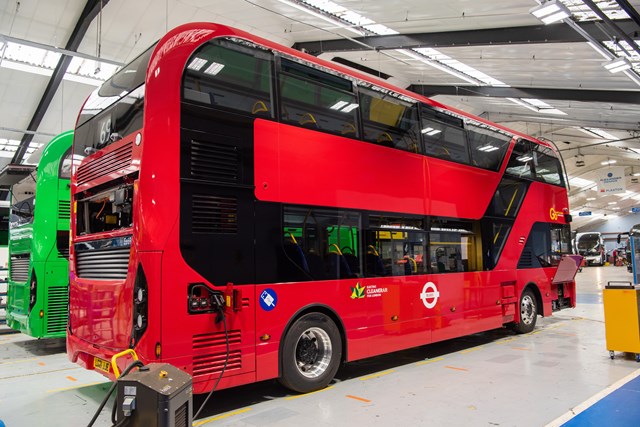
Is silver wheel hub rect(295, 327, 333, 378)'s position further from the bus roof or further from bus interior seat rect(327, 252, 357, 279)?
the bus roof

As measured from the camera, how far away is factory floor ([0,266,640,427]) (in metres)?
4.21

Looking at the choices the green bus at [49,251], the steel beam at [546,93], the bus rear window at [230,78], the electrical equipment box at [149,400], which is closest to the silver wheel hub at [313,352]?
the bus rear window at [230,78]

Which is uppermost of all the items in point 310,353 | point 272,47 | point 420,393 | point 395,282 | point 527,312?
point 272,47

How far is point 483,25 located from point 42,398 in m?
10.0

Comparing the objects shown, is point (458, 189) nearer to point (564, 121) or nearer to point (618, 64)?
point (618, 64)

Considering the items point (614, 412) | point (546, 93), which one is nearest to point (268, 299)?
point (614, 412)

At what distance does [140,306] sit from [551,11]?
741 cm

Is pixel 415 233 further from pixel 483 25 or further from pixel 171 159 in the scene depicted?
pixel 483 25

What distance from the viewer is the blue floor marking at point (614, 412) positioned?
3938mm

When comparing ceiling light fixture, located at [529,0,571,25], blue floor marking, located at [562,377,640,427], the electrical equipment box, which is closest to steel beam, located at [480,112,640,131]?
ceiling light fixture, located at [529,0,571,25]

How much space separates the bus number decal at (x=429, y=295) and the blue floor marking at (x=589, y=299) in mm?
9493

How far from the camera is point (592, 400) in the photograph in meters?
4.61

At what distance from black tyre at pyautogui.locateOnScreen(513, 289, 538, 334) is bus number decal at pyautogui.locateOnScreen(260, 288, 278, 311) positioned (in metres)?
6.02

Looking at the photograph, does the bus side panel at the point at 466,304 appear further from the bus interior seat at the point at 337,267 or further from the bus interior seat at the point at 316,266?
the bus interior seat at the point at 316,266
